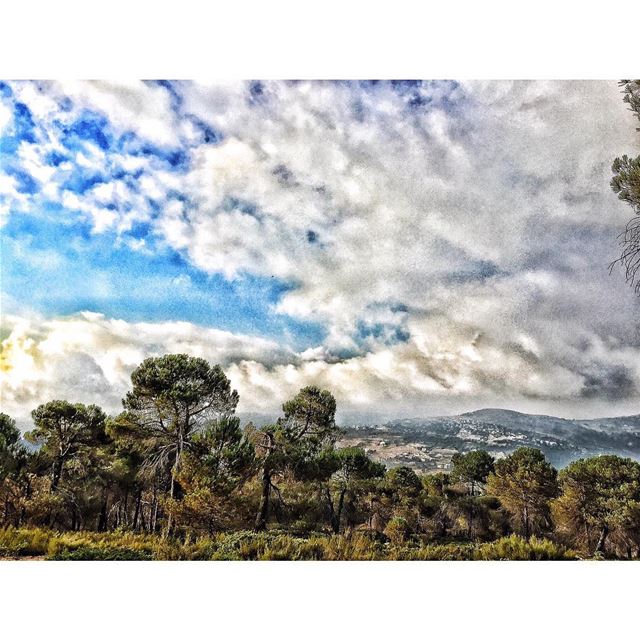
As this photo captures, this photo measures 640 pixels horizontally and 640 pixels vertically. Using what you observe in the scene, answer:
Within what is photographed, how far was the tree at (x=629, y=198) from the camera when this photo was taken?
573cm

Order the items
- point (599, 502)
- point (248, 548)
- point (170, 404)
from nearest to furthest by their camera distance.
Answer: point (248, 548)
point (599, 502)
point (170, 404)

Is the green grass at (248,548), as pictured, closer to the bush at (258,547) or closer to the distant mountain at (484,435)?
the bush at (258,547)

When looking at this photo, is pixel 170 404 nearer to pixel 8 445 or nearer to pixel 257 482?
pixel 257 482

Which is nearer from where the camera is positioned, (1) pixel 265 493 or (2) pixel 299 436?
(1) pixel 265 493

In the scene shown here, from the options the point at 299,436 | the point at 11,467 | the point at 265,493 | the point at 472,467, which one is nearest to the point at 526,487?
the point at 472,467

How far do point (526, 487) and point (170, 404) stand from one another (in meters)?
3.53

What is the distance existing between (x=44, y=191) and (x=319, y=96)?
2883 mm

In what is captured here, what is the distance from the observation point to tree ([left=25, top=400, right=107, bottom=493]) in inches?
223

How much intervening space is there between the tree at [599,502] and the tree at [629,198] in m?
1.77

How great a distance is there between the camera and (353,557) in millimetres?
5520

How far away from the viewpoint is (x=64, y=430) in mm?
5734

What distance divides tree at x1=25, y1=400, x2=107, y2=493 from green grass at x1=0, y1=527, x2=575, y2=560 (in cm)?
69

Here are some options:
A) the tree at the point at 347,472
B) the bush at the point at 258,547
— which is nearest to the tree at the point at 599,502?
the bush at the point at 258,547
